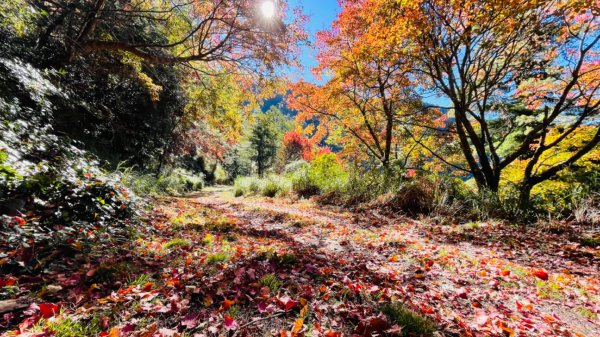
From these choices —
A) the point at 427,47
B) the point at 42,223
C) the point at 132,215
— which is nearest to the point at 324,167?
the point at 427,47

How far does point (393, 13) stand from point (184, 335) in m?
6.41

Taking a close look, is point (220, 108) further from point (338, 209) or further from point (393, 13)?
point (393, 13)

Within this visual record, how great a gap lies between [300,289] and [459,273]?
1871mm

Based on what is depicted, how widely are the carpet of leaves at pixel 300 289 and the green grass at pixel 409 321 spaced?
0.04m

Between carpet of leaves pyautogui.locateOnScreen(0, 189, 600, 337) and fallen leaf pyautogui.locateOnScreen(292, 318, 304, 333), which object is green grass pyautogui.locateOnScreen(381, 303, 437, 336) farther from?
fallen leaf pyautogui.locateOnScreen(292, 318, 304, 333)

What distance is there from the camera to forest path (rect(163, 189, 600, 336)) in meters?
1.87

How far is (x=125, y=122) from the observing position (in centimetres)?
872

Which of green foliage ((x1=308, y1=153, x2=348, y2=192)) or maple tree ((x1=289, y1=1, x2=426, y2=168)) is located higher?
maple tree ((x1=289, y1=1, x2=426, y2=168))

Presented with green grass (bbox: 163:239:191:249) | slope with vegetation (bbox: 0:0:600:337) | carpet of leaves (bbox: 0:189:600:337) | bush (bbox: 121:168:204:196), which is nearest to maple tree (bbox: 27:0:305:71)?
slope with vegetation (bbox: 0:0:600:337)

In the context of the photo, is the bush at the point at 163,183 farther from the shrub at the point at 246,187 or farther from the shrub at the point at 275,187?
the shrub at the point at 275,187

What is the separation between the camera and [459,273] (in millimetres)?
2699

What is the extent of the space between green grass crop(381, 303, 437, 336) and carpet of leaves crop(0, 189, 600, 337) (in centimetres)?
4

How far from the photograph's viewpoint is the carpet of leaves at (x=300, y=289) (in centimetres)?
157

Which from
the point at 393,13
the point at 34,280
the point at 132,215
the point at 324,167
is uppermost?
the point at 393,13
